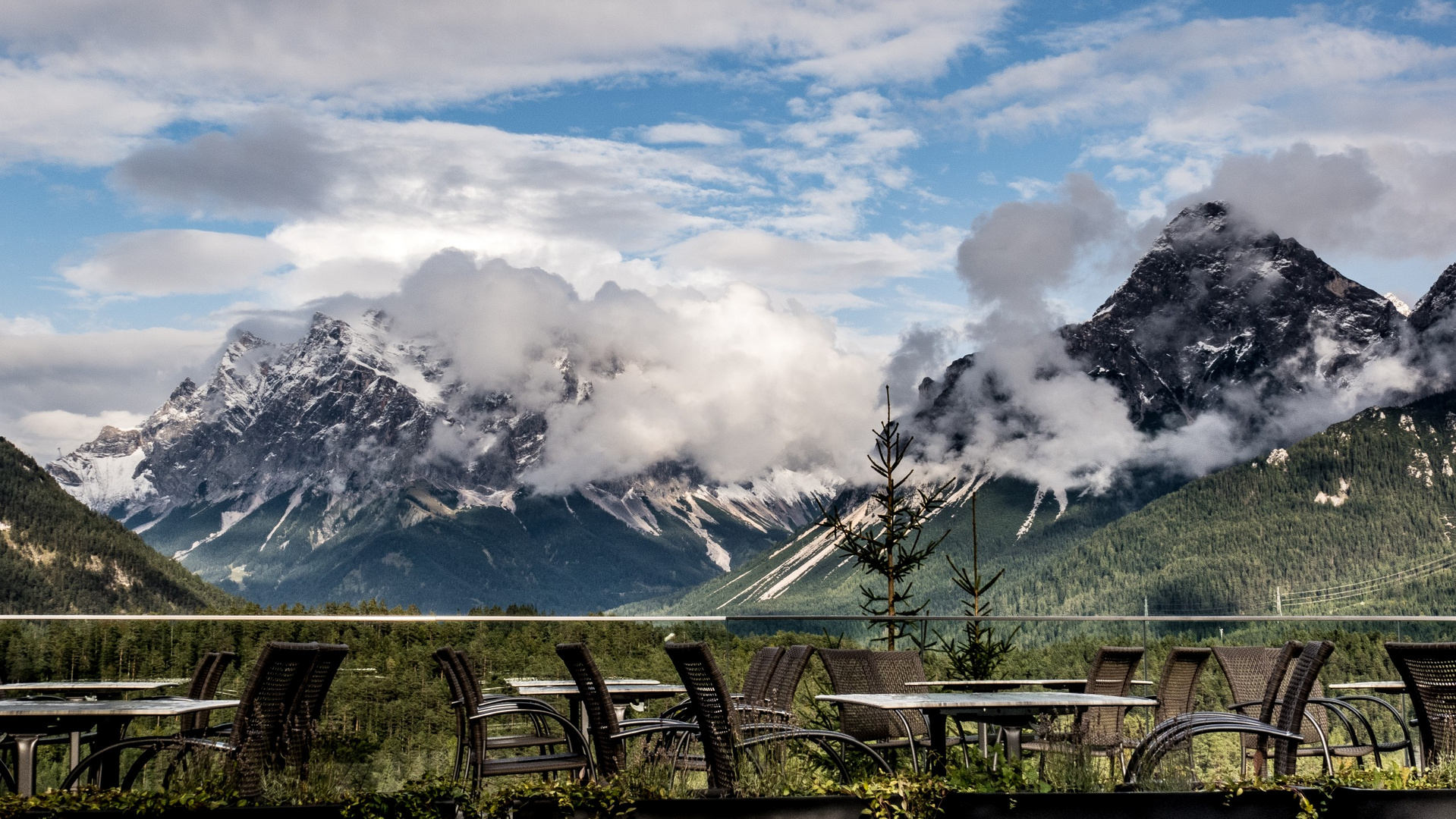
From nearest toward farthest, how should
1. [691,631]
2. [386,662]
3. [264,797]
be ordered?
[264,797] < [386,662] < [691,631]

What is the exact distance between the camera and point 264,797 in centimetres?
525

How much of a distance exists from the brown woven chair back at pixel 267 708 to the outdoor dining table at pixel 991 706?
7.45 feet

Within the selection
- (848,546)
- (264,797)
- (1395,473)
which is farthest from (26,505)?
(1395,473)

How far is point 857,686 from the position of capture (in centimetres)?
809

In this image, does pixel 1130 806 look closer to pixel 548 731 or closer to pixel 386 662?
pixel 548 731

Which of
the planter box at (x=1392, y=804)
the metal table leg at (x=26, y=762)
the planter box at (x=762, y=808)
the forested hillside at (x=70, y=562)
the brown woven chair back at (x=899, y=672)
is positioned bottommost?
the planter box at (x=1392, y=804)

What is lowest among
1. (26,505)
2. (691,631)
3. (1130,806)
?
(1130,806)

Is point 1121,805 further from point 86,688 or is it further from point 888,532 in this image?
point 888,532

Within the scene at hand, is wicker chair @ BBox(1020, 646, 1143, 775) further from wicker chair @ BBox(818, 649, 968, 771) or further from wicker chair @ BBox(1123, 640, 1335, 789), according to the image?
wicker chair @ BBox(818, 649, 968, 771)

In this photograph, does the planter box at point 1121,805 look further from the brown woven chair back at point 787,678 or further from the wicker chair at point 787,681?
the brown woven chair back at point 787,678

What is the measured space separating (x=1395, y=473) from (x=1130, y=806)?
7807 inches

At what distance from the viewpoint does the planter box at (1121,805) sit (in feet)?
17.5

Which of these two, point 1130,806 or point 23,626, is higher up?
point 23,626

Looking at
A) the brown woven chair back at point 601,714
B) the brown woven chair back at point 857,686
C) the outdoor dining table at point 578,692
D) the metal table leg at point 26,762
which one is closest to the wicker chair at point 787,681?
the brown woven chair back at point 857,686
